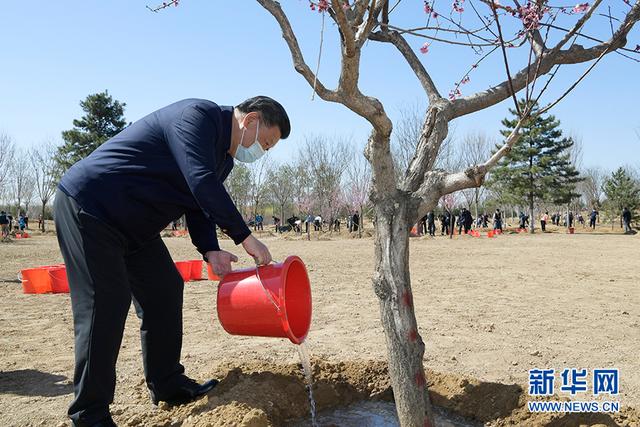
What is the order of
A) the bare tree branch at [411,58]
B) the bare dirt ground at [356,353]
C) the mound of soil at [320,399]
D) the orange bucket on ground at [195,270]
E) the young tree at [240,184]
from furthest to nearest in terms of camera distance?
the young tree at [240,184] < the orange bucket on ground at [195,270] < the bare tree branch at [411,58] < the bare dirt ground at [356,353] < the mound of soil at [320,399]

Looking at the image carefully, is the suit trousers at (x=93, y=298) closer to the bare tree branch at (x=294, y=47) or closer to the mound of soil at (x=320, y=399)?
the mound of soil at (x=320, y=399)

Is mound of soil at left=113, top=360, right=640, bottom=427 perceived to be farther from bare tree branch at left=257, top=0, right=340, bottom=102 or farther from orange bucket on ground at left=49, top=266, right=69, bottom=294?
orange bucket on ground at left=49, top=266, right=69, bottom=294

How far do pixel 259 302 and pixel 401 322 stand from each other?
2.33ft

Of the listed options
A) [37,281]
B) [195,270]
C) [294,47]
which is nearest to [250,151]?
[294,47]

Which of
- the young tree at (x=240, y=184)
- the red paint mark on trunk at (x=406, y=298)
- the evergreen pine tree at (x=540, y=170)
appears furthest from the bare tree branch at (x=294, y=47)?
the young tree at (x=240, y=184)

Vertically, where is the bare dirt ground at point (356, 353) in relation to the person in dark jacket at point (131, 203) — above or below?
below

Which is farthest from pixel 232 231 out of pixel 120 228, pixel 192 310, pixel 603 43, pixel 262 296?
pixel 192 310

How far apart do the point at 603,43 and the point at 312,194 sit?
42709 mm

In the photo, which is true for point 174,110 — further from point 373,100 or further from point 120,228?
point 373,100

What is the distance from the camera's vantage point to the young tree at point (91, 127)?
3734 cm

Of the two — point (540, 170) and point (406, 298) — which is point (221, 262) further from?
point (540, 170)

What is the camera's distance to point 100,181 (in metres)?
2.45

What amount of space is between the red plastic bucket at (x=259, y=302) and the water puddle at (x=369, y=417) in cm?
59

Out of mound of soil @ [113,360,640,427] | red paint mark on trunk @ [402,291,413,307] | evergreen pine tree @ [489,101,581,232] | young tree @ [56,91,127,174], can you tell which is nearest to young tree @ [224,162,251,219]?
young tree @ [56,91,127,174]
